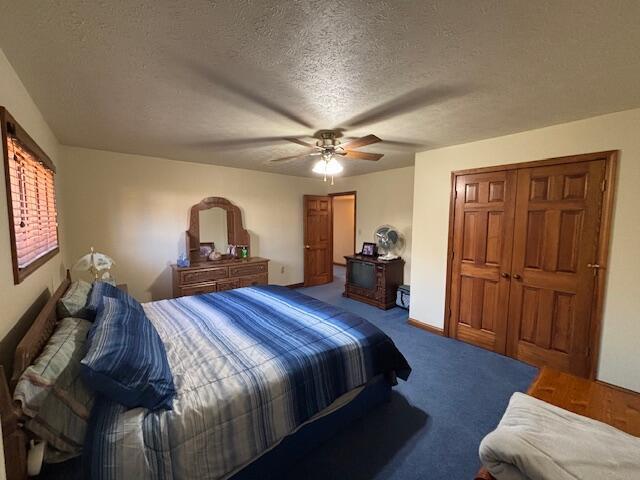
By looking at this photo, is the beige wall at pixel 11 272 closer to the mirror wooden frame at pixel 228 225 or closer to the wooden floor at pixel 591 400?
the mirror wooden frame at pixel 228 225

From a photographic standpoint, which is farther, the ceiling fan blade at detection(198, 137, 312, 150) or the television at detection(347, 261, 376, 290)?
the television at detection(347, 261, 376, 290)

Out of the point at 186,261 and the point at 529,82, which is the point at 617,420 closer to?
the point at 529,82

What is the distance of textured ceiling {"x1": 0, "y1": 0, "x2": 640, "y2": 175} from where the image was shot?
3.78ft

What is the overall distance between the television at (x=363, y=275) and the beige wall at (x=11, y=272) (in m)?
3.83

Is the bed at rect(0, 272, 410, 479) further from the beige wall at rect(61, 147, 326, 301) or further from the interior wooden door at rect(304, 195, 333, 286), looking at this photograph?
the interior wooden door at rect(304, 195, 333, 286)

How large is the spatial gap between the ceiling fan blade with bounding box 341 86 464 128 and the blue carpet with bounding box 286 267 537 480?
232 centimetres

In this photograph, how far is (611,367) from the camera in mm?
2322

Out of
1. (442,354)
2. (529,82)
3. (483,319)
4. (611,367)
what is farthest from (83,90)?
(611,367)

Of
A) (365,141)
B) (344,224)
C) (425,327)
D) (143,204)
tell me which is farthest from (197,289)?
(344,224)

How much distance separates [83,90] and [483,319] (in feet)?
13.5

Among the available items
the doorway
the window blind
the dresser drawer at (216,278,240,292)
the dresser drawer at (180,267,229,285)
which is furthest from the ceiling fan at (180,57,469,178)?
the doorway

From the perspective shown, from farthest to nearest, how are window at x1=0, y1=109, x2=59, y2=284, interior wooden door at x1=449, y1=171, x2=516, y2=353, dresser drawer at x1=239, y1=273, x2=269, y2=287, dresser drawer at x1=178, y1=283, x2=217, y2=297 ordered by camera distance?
dresser drawer at x1=239, y1=273, x2=269, y2=287 < dresser drawer at x1=178, y1=283, x2=217, y2=297 < interior wooden door at x1=449, y1=171, x2=516, y2=353 < window at x1=0, y1=109, x2=59, y2=284

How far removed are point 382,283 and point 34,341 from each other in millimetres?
3879

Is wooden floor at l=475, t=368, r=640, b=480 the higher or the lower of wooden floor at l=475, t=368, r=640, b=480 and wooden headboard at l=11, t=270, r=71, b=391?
the lower
